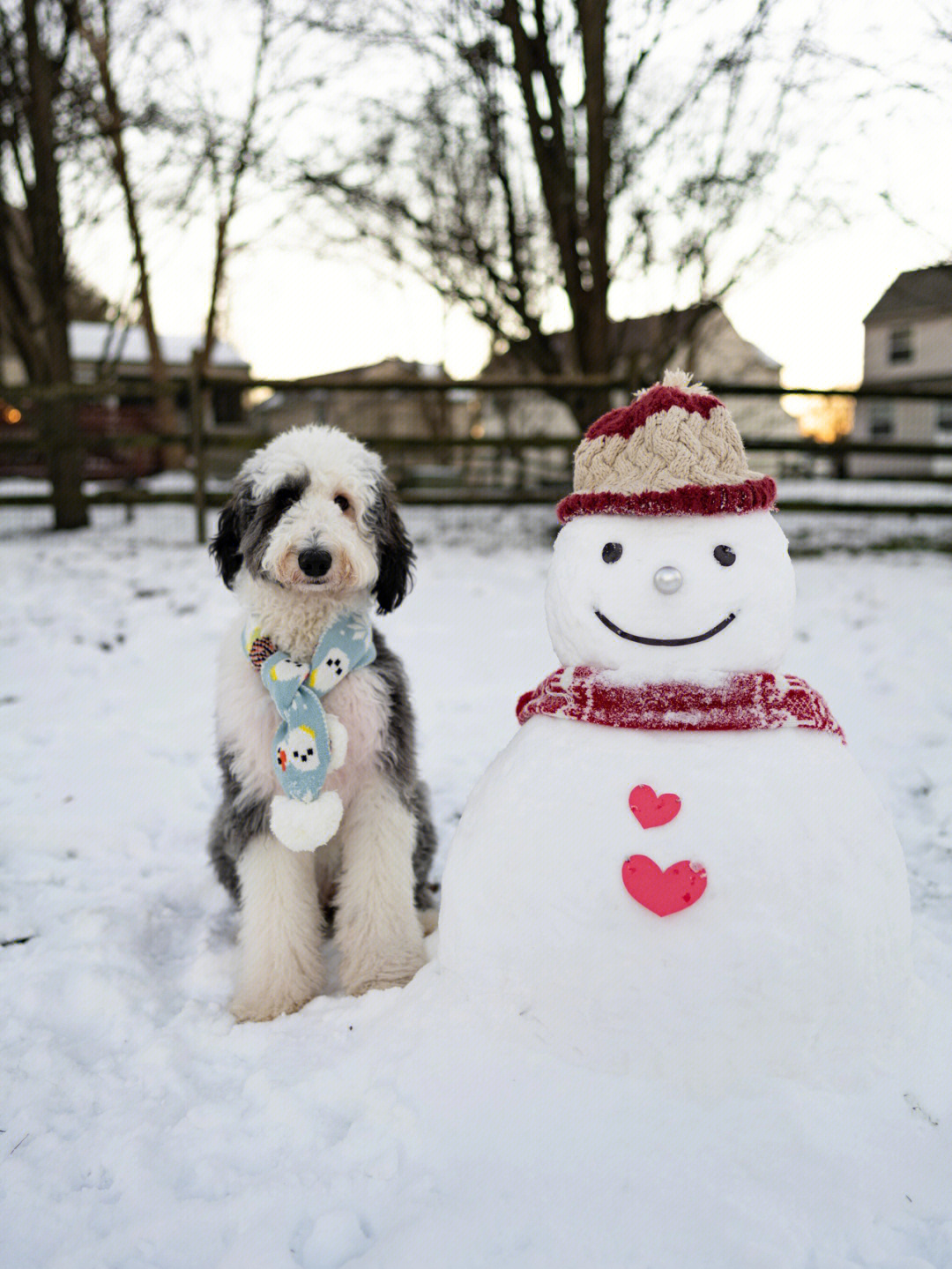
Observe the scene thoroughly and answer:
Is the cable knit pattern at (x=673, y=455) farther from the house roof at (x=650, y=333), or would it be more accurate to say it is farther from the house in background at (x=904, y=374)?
the house in background at (x=904, y=374)

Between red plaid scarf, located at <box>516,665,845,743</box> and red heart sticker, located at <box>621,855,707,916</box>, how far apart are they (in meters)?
0.30

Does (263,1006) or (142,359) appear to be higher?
(142,359)

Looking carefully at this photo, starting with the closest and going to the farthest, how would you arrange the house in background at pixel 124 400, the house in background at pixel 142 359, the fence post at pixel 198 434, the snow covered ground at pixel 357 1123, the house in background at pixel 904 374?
the snow covered ground at pixel 357 1123
the fence post at pixel 198 434
the house in background at pixel 124 400
the house in background at pixel 904 374
the house in background at pixel 142 359

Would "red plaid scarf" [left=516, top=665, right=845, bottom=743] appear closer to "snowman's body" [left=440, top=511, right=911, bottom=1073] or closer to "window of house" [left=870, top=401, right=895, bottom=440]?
"snowman's body" [left=440, top=511, right=911, bottom=1073]

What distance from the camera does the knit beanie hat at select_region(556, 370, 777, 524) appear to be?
1.84m

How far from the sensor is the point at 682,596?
1812 mm

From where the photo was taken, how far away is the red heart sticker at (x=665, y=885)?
68.1 inches

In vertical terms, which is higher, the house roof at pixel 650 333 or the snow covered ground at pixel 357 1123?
the house roof at pixel 650 333

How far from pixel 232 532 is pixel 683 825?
1.58 meters

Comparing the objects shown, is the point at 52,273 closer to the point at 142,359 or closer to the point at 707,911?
the point at 707,911

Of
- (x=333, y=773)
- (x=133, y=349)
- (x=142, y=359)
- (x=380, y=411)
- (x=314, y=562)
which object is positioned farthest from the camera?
(x=133, y=349)

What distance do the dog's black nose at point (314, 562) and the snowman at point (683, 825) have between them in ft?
2.23

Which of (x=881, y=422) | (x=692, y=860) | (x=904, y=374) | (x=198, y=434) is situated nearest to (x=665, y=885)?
(x=692, y=860)

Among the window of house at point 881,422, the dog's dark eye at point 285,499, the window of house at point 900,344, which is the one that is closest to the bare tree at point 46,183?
the dog's dark eye at point 285,499
